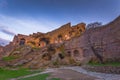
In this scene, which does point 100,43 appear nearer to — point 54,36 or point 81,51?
A: point 81,51

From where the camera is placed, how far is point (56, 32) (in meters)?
59.0

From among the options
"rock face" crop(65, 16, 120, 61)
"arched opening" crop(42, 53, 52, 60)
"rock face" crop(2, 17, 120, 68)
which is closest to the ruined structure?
"rock face" crop(2, 17, 120, 68)

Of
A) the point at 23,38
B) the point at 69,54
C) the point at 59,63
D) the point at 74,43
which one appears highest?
the point at 23,38

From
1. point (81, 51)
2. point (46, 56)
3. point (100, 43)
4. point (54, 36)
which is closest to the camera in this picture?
point (100, 43)

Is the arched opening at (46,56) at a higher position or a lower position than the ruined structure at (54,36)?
lower

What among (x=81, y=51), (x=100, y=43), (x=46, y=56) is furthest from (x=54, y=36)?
(x=100, y=43)

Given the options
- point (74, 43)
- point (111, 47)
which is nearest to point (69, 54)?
point (74, 43)

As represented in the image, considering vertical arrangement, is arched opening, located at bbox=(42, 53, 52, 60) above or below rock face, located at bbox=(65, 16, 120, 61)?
below

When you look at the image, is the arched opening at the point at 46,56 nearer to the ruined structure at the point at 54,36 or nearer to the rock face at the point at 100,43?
the rock face at the point at 100,43

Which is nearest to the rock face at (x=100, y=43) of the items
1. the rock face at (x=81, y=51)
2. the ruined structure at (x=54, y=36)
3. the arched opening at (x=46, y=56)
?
the rock face at (x=81, y=51)

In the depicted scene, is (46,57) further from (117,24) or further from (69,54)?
(117,24)

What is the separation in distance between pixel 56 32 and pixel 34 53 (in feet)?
61.3

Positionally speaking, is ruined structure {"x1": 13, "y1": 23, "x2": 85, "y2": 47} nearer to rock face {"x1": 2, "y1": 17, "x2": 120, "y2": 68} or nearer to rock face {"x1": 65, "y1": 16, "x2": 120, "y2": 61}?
rock face {"x1": 2, "y1": 17, "x2": 120, "y2": 68}

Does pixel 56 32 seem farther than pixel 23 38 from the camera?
No
